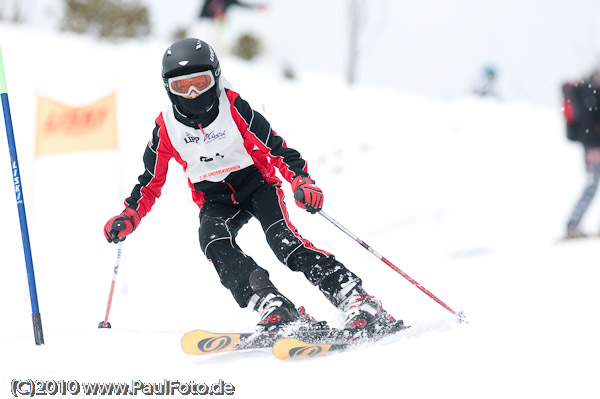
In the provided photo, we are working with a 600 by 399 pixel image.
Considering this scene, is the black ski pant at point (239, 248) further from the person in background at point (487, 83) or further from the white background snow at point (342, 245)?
the person in background at point (487, 83)

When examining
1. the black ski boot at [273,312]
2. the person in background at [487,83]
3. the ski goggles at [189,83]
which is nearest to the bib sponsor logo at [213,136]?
the ski goggles at [189,83]

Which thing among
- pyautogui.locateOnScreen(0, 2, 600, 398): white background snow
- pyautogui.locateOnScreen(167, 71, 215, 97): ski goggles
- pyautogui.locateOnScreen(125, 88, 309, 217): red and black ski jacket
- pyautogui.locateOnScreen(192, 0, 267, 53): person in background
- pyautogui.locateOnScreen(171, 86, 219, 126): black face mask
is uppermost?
pyautogui.locateOnScreen(192, 0, 267, 53): person in background

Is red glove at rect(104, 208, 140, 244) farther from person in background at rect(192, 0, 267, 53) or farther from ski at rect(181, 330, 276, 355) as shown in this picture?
person in background at rect(192, 0, 267, 53)

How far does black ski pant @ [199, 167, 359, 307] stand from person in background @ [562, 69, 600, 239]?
15.4ft

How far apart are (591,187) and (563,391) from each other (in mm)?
5617

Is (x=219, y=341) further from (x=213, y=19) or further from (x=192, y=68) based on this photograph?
(x=213, y=19)

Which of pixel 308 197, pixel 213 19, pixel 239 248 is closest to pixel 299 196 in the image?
pixel 308 197

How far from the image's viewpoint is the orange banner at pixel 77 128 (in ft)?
22.8

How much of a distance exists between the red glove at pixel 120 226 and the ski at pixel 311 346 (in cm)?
131

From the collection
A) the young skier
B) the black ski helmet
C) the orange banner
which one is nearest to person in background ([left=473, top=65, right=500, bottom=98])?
the orange banner

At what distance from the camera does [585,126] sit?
7.02 meters

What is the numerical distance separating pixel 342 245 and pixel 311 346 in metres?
4.92

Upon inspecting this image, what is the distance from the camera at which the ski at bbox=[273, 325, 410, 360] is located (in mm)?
2835

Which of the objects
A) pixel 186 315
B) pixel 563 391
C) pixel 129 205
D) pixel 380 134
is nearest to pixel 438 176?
pixel 380 134
